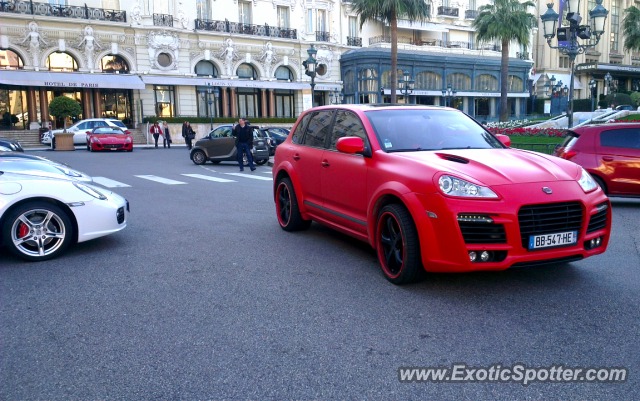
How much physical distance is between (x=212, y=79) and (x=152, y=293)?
42.1 meters

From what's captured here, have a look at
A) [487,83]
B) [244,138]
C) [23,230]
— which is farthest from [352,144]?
[487,83]

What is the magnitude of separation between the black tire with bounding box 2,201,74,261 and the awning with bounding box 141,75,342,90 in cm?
3811

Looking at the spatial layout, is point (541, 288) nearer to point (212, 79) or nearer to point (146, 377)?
point (146, 377)

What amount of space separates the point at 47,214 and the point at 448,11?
57.1m

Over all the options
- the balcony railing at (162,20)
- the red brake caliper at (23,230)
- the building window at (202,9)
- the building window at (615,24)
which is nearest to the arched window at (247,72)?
the building window at (202,9)

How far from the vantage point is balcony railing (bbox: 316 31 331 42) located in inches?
1966

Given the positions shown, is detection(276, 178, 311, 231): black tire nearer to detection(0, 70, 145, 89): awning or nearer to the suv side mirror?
the suv side mirror

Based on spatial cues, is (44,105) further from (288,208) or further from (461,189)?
(461,189)

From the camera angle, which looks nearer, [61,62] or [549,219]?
[549,219]

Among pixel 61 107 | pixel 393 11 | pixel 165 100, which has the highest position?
pixel 393 11

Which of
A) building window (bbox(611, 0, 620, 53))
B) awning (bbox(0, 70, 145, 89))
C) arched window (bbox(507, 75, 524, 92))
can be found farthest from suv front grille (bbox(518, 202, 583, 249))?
building window (bbox(611, 0, 620, 53))

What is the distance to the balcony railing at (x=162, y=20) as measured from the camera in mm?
42031

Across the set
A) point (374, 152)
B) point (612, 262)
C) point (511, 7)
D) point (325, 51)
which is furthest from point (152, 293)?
point (325, 51)

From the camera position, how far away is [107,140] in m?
29.5
